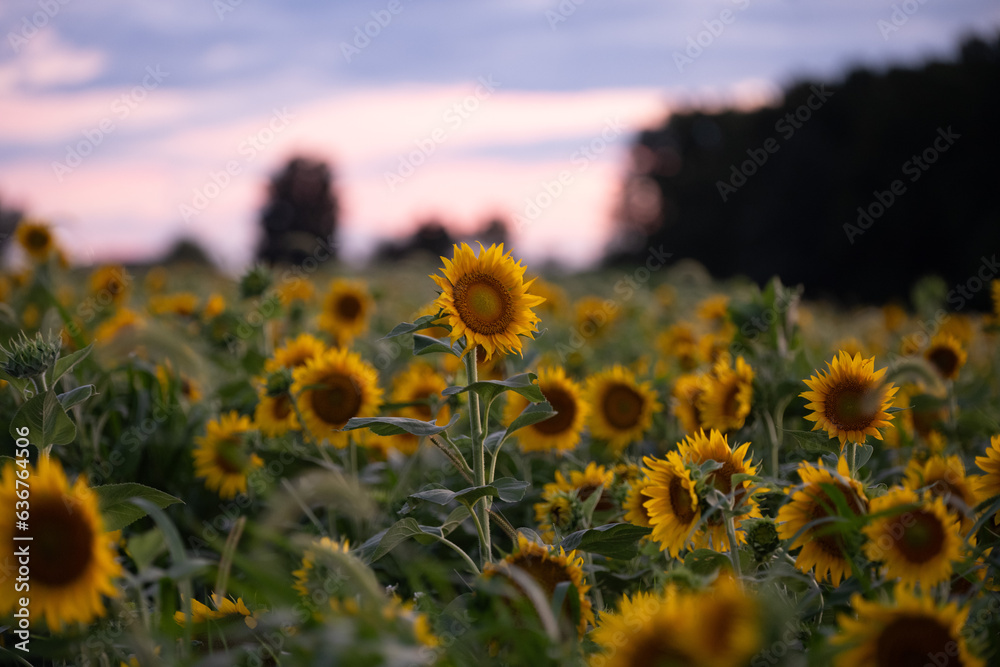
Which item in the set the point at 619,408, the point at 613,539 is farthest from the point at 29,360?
the point at 619,408

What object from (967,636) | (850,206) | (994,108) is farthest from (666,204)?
(967,636)

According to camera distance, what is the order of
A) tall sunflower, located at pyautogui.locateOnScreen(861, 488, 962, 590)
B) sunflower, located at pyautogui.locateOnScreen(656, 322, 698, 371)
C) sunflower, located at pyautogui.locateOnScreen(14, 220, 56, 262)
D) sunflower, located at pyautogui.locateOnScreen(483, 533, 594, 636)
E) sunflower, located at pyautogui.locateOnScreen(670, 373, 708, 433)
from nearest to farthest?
tall sunflower, located at pyautogui.locateOnScreen(861, 488, 962, 590) → sunflower, located at pyautogui.locateOnScreen(483, 533, 594, 636) → sunflower, located at pyautogui.locateOnScreen(670, 373, 708, 433) → sunflower, located at pyautogui.locateOnScreen(656, 322, 698, 371) → sunflower, located at pyautogui.locateOnScreen(14, 220, 56, 262)

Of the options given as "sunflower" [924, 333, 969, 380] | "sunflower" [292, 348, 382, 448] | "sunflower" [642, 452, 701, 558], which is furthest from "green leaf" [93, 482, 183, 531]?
"sunflower" [924, 333, 969, 380]

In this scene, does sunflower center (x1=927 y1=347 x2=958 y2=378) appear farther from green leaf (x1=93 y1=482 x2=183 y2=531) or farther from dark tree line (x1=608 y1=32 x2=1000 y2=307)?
dark tree line (x1=608 y1=32 x2=1000 y2=307)

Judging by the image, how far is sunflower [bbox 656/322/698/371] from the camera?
362 centimetres

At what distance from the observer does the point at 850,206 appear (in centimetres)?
1192

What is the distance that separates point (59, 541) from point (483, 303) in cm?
92

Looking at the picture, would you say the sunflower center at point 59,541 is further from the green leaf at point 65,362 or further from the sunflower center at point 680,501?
the sunflower center at point 680,501

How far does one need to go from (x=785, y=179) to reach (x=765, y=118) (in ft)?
9.47

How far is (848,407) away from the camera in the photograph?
165 centimetres

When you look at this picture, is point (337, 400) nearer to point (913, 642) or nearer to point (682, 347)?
point (913, 642)

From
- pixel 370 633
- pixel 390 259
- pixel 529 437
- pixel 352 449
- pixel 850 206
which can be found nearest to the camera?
pixel 370 633

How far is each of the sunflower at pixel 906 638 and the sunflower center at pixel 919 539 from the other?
0.19 m

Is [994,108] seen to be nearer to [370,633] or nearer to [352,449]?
[352,449]
